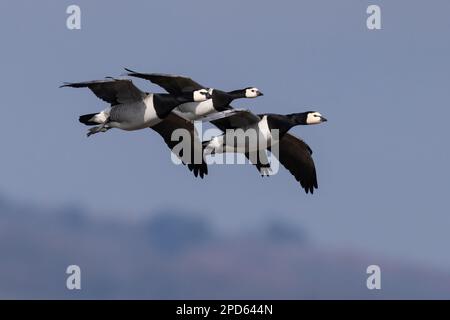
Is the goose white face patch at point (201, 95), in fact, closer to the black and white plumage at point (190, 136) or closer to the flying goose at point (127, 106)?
the flying goose at point (127, 106)

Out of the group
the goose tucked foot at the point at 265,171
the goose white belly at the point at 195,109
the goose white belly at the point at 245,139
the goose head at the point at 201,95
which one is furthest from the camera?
the goose tucked foot at the point at 265,171

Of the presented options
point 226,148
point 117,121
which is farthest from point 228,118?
point 117,121

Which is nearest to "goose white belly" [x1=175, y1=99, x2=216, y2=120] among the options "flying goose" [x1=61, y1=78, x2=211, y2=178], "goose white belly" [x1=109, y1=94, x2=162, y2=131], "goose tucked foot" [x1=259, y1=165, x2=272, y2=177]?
"flying goose" [x1=61, y1=78, x2=211, y2=178]

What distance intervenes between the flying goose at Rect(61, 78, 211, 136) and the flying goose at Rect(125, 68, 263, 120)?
59cm

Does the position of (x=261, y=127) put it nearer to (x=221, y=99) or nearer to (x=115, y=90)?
(x=221, y=99)

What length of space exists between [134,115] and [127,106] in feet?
0.86

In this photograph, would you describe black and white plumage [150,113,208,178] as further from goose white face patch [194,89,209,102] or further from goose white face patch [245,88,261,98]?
goose white face patch [245,88,261,98]

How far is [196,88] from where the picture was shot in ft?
106

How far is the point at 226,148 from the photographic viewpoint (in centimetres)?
3247

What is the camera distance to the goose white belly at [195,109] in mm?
32750

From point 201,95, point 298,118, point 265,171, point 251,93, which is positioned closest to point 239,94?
point 251,93

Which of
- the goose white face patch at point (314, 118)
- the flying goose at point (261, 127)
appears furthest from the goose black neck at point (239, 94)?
the goose white face patch at point (314, 118)

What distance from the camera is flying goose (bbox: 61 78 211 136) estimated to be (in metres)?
31.0
